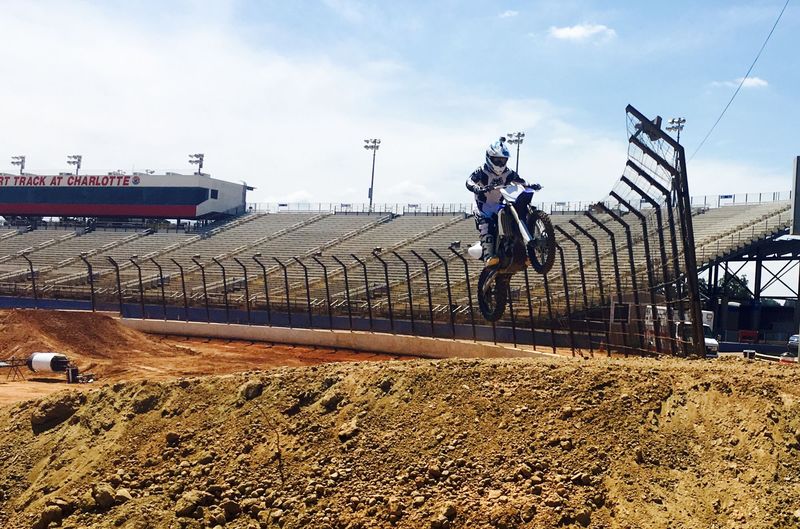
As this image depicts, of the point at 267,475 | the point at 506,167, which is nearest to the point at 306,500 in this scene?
the point at 267,475

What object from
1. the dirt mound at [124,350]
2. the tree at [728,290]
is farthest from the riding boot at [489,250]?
the tree at [728,290]

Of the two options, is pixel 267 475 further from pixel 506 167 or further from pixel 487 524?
pixel 506 167

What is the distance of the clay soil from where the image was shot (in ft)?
33.1

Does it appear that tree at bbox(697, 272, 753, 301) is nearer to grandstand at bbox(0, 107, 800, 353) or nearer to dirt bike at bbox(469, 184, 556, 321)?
grandstand at bbox(0, 107, 800, 353)

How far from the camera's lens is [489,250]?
754 inches

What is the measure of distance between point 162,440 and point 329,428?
2.89m

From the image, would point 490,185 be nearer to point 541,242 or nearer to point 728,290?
point 541,242

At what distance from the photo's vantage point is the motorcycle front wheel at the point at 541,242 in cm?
1753

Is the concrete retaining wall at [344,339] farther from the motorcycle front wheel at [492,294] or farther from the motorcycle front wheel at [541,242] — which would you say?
the motorcycle front wheel at [541,242]

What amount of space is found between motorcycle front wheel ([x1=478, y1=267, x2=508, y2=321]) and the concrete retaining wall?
7.02m

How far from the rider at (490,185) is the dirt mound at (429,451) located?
500 centimetres

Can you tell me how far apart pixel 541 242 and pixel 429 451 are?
7.38m

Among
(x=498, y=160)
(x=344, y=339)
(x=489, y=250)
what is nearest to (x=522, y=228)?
(x=489, y=250)

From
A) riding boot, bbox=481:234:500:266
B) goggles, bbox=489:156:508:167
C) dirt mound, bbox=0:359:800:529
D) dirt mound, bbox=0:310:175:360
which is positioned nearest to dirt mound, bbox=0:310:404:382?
dirt mound, bbox=0:310:175:360
